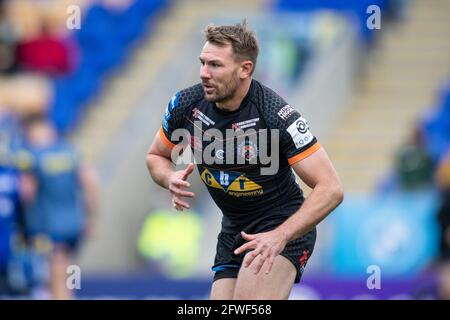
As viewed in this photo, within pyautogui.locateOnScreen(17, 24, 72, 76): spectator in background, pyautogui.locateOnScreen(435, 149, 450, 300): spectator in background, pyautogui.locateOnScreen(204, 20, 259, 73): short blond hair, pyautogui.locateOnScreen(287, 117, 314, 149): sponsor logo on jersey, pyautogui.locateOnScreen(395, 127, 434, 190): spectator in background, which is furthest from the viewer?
pyautogui.locateOnScreen(17, 24, 72, 76): spectator in background

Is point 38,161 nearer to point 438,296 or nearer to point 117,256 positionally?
point 117,256

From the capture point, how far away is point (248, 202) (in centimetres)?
786

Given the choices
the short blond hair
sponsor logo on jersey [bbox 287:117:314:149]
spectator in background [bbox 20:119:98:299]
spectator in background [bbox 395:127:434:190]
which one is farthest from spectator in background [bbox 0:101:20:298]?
sponsor logo on jersey [bbox 287:117:314:149]

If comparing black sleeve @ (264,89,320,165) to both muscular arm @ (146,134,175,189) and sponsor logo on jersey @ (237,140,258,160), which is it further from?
muscular arm @ (146,134,175,189)

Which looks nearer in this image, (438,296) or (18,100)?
(438,296)

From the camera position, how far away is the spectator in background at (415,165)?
14.5 m

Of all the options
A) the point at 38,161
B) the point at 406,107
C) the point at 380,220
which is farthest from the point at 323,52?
the point at 38,161

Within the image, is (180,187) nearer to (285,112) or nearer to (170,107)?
(170,107)

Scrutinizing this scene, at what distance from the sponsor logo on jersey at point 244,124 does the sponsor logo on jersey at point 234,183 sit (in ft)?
0.98

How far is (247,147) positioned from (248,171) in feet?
0.54

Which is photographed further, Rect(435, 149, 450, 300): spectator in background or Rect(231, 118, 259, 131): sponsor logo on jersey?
Rect(435, 149, 450, 300): spectator in background

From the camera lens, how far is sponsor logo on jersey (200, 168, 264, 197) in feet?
25.5

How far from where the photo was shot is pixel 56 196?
13438 millimetres
